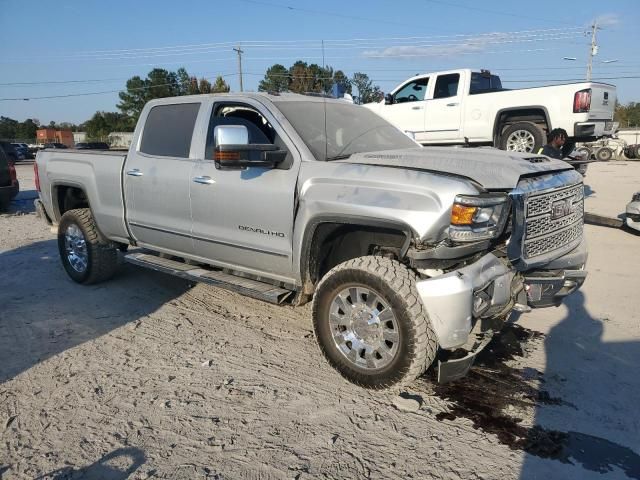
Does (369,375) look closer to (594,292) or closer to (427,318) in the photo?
(427,318)

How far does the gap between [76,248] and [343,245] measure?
365 cm

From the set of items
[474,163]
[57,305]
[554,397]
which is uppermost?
[474,163]

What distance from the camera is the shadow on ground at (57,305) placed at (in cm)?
405

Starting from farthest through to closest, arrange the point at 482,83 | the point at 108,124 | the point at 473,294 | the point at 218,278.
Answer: the point at 108,124
the point at 482,83
the point at 218,278
the point at 473,294

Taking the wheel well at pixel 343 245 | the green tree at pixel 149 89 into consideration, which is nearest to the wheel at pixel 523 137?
the wheel well at pixel 343 245

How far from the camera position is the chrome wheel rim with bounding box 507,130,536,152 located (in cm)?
892

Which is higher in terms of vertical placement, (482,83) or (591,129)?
(482,83)

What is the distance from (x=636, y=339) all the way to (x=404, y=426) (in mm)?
2506

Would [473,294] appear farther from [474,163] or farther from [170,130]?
[170,130]

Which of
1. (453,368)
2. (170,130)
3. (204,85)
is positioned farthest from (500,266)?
(204,85)

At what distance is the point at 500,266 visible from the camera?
3102mm

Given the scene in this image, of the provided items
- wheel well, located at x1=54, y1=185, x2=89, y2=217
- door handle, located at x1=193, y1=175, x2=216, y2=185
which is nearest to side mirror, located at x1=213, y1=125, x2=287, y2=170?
door handle, located at x1=193, y1=175, x2=216, y2=185

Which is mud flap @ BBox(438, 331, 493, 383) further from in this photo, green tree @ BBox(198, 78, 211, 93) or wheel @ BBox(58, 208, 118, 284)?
green tree @ BBox(198, 78, 211, 93)

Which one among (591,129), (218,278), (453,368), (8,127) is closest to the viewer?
(453,368)
